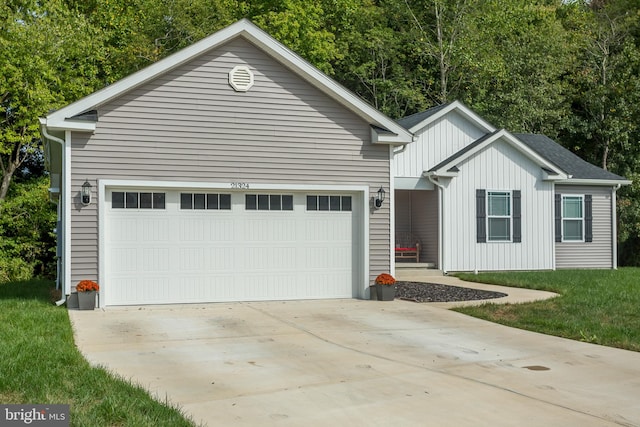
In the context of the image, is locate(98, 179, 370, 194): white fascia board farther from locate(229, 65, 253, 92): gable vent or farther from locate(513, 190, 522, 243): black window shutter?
locate(513, 190, 522, 243): black window shutter

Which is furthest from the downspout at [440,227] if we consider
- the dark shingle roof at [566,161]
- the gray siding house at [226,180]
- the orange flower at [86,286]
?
the orange flower at [86,286]

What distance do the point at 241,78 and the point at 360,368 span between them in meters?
7.57

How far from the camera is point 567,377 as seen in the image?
770cm

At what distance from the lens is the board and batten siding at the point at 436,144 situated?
2138 cm

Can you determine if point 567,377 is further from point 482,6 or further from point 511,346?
point 482,6

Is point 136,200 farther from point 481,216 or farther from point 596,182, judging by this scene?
point 596,182

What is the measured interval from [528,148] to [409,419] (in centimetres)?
1650

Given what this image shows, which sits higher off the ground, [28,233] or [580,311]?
[28,233]

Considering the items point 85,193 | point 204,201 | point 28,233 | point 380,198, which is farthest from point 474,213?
point 28,233

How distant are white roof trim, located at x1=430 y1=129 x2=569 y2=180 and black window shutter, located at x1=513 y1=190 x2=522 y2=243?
3.45 ft

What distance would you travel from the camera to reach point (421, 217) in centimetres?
2208

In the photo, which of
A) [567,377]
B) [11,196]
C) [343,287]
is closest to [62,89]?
[11,196]

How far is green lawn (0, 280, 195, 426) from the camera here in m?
5.74

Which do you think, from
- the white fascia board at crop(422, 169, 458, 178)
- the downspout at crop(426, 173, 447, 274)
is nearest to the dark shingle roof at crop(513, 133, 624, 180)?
the white fascia board at crop(422, 169, 458, 178)
